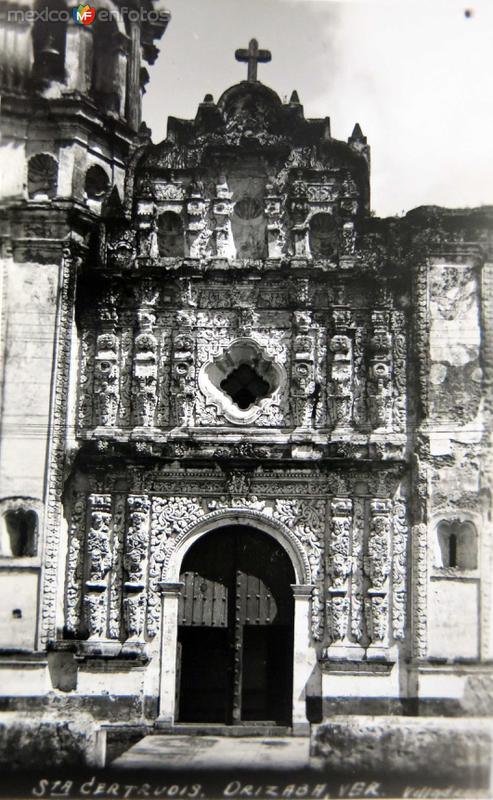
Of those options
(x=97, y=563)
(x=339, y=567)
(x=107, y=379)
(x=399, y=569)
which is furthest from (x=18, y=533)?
(x=399, y=569)

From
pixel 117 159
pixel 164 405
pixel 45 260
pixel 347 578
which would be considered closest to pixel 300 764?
pixel 347 578

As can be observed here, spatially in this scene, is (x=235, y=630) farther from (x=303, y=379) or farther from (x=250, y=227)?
(x=250, y=227)

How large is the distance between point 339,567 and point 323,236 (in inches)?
166

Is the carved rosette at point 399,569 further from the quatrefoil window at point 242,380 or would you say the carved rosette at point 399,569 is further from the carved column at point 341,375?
the quatrefoil window at point 242,380

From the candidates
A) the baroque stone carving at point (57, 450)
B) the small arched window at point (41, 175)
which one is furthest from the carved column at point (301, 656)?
the small arched window at point (41, 175)

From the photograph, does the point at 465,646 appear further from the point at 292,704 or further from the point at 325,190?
the point at 325,190

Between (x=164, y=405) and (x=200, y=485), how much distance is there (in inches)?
43.5

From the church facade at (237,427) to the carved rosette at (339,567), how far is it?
0.03m

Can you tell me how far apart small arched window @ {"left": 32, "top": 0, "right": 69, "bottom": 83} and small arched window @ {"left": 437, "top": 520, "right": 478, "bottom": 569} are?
25.4 feet

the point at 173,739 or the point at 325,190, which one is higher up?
the point at 325,190

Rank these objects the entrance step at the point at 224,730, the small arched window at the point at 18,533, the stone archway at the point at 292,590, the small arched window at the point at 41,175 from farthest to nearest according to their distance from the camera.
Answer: the small arched window at the point at 41,175
the small arched window at the point at 18,533
the stone archway at the point at 292,590
the entrance step at the point at 224,730

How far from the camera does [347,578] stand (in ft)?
45.5

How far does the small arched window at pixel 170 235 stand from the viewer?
49.2 feet

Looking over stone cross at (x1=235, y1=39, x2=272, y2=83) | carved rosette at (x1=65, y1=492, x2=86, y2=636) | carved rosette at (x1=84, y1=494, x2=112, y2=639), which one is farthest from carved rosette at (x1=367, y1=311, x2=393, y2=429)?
carved rosette at (x1=65, y1=492, x2=86, y2=636)
